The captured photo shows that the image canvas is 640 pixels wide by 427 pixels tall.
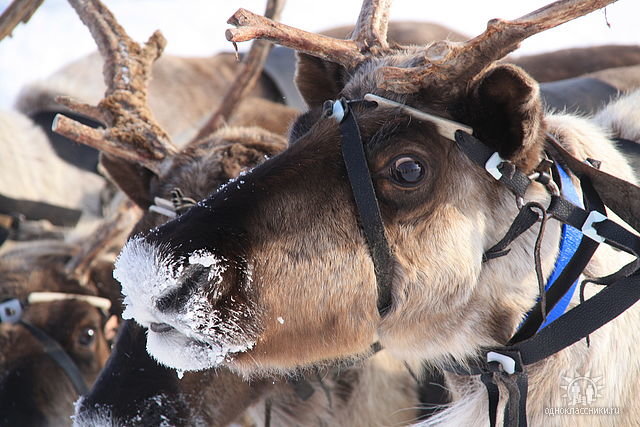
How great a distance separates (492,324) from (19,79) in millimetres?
6773

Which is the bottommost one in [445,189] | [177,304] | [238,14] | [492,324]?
[177,304]

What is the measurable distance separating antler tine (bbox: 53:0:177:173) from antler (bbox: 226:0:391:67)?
105 cm

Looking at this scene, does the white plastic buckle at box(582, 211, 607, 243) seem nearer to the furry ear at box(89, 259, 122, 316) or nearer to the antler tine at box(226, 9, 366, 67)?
the antler tine at box(226, 9, 366, 67)

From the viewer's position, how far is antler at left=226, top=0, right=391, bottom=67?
1.93 metres

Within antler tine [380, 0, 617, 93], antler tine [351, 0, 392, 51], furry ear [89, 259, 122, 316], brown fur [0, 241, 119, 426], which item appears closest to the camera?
antler tine [380, 0, 617, 93]

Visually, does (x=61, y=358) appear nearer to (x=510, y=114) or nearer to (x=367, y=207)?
(x=367, y=207)

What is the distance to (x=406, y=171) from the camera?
190 cm

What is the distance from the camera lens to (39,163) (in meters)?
5.04

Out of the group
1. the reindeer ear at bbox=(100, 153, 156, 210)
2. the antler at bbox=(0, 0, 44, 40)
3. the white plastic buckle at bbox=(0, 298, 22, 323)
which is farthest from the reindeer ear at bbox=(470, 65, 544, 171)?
the white plastic buckle at bbox=(0, 298, 22, 323)

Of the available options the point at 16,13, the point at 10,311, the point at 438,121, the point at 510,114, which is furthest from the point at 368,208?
the point at 10,311

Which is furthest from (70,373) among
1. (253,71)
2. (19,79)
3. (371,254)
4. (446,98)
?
(19,79)

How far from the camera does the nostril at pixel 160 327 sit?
1.93 m

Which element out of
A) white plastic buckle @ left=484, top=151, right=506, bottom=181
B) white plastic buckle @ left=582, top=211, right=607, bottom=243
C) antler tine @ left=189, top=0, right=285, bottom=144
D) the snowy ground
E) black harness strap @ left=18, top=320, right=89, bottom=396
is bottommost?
black harness strap @ left=18, top=320, right=89, bottom=396

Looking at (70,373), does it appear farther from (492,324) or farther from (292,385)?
(492,324)
